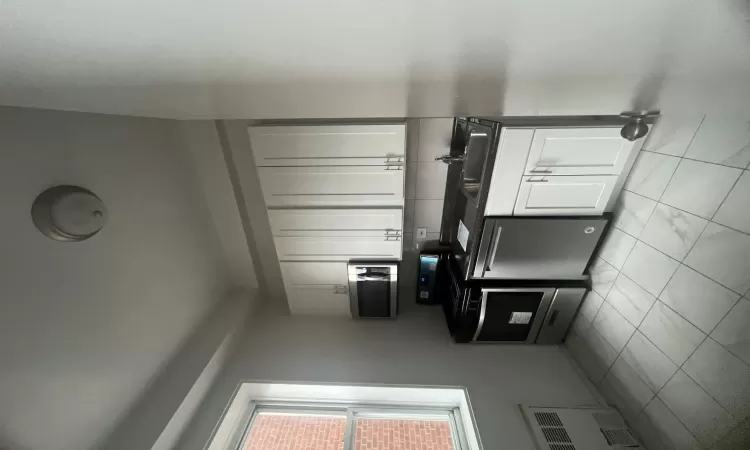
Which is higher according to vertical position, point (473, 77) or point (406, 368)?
point (406, 368)

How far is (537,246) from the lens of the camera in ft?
5.27

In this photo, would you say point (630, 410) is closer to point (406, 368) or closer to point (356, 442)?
point (406, 368)

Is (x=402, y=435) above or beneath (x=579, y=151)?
beneath

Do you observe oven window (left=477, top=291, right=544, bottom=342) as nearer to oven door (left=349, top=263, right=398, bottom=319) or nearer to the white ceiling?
oven door (left=349, top=263, right=398, bottom=319)

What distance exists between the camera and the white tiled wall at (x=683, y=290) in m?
1.07

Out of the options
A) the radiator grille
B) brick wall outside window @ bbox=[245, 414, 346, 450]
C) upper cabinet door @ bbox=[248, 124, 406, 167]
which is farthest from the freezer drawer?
brick wall outside window @ bbox=[245, 414, 346, 450]

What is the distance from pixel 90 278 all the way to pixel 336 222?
3.76 feet

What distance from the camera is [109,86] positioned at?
0.58m

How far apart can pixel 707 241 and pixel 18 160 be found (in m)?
2.58

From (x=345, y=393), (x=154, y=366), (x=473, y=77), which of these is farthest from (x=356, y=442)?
(x=473, y=77)

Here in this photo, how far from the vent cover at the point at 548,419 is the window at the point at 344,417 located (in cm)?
37

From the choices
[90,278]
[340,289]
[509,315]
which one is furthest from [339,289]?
[90,278]

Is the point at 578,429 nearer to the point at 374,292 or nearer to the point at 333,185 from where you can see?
the point at 374,292

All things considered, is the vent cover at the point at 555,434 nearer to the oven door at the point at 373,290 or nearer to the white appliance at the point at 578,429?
the white appliance at the point at 578,429
